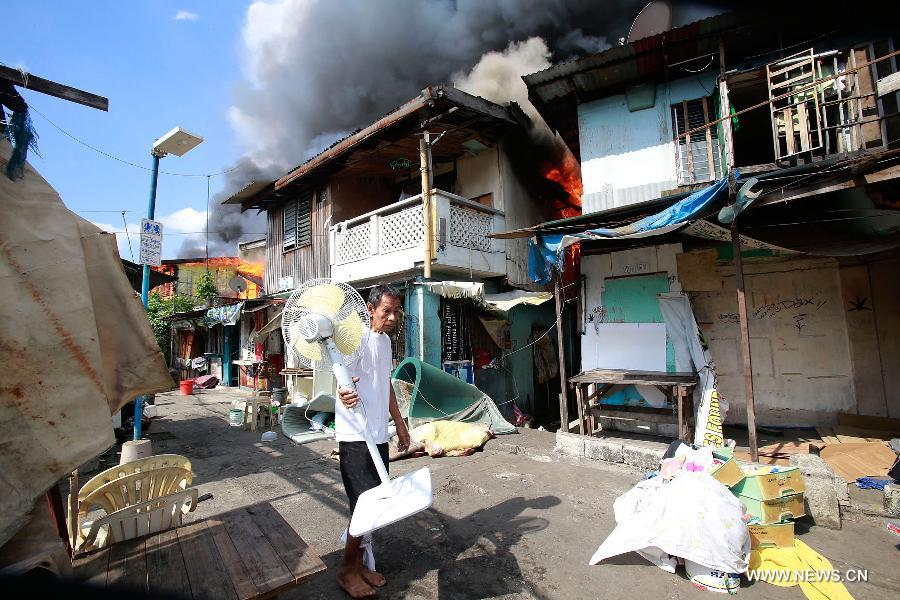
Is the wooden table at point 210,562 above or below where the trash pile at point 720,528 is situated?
above

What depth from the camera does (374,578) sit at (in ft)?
10.2

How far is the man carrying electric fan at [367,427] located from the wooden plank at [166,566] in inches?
41.2

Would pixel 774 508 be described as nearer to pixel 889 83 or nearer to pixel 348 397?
pixel 348 397

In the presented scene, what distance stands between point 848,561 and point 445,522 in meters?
3.39

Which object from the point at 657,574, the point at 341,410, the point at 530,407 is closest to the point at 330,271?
the point at 530,407

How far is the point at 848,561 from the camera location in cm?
351

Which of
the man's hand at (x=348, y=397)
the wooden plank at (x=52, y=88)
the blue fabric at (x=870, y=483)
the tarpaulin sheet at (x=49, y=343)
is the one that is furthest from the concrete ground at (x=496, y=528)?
the wooden plank at (x=52, y=88)

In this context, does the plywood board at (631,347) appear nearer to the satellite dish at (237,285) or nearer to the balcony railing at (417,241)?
the balcony railing at (417,241)

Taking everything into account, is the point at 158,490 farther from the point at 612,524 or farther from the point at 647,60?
the point at 647,60

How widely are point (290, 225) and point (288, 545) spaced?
1383 centimetres

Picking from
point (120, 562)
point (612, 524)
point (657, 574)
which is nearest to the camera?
point (120, 562)

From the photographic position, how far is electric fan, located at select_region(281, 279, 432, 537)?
2621mm

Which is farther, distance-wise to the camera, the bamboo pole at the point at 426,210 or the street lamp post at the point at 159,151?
the bamboo pole at the point at 426,210

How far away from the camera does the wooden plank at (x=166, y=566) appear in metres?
2.02
